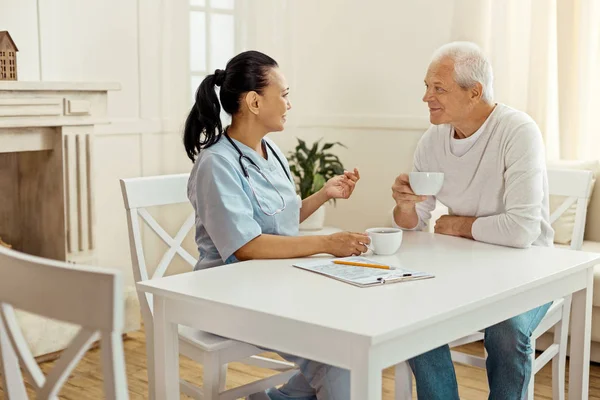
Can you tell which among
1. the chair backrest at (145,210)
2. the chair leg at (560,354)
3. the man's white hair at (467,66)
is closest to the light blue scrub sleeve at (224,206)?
the chair backrest at (145,210)

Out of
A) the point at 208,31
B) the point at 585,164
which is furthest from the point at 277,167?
the point at 208,31

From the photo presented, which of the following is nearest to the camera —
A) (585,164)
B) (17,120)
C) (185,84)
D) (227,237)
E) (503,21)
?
(227,237)

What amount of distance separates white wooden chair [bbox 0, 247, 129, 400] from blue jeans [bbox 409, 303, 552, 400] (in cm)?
119

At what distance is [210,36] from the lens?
14.4 feet

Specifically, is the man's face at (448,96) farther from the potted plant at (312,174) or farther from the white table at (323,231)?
the white table at (323,231)

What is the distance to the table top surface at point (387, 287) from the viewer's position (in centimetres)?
144

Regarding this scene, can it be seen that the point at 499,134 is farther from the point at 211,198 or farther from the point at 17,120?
the point at 17,120

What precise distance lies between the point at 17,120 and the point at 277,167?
4.61ft

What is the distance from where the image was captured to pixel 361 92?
15.0ft

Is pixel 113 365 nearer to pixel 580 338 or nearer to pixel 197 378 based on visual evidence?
pixel 580 338

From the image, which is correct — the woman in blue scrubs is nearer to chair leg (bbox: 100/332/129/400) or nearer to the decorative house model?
chair leg (bbox: 100/332/129/400)

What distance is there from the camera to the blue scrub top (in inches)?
77.3

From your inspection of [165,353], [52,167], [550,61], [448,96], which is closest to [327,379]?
[165,353]

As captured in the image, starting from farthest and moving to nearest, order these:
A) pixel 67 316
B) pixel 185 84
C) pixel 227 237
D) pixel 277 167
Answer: pixel 185 84 → pixel 277 167 → pixel 227 237 → pixel 67 316
